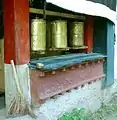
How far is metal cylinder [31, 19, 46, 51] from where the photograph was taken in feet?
18.7

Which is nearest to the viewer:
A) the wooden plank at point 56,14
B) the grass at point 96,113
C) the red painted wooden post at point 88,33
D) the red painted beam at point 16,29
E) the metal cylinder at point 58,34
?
the red painted beam at point 16,29

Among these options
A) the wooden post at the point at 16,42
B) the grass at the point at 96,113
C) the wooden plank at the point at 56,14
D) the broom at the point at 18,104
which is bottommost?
the grass at the point at 96,113

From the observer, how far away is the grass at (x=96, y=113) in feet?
20.0

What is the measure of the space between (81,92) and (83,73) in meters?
0.42

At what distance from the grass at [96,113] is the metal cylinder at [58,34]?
138 centimetres

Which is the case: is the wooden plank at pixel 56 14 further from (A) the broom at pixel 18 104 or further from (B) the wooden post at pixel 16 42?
(A) the broom at pixel 18 104

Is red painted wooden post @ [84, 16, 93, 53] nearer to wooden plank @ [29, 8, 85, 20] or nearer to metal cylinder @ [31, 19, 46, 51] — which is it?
wooden plank @ [29, 8, 85, 20]

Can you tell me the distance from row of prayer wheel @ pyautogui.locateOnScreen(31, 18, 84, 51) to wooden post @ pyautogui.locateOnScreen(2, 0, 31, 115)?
→ 1.57ft

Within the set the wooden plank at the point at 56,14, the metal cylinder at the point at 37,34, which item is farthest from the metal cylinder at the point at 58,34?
the metal cylinder at the point at 37,34

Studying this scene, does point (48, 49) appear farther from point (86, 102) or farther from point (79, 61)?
point (86, 102)

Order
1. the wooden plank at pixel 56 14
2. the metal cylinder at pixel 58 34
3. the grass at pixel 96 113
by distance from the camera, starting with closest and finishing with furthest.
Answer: the wooden plank at pixel 56 14 → the grass at pixel 96 113 → the metal cylinder at pixel 58 34

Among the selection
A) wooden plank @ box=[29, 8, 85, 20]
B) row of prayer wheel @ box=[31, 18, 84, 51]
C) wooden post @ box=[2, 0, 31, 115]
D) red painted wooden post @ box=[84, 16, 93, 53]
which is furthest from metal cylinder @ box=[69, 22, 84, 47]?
wooden post @ box=[2, 0, 31, 115]

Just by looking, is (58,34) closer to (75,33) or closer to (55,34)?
(55,34)

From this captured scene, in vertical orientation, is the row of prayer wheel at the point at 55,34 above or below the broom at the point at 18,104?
above
